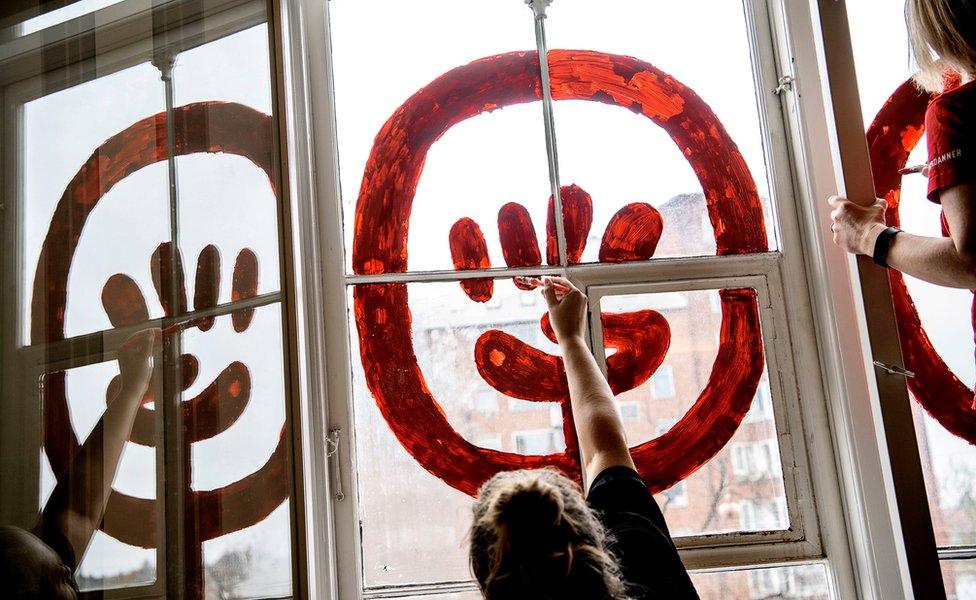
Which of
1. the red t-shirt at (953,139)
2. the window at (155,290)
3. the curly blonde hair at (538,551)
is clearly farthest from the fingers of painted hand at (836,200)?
the window at (155,290)

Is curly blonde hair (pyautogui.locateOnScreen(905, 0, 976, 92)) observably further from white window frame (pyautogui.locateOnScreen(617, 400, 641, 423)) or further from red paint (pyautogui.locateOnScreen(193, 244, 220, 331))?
red paint (pyautogui.locateOnScreen(193, 244, 220, 331))

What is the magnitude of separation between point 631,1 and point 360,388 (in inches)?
41.6

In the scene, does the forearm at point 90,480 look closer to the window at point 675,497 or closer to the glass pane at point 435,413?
the glass pane at point 435,413

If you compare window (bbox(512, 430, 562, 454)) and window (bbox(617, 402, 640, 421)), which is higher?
window (bbox(617, 402, 640, 421))

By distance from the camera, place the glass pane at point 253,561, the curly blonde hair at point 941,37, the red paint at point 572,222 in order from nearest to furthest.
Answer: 1. the glass pane at point 253,561
2. the curly blonde hair at point 941,37
3. the red paint at point 572,222

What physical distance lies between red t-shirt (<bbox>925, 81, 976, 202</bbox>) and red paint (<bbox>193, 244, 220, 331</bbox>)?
3.85 ft

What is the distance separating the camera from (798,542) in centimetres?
154

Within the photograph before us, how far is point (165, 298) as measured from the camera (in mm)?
908

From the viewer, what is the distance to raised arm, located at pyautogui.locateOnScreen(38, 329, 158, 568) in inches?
25.5

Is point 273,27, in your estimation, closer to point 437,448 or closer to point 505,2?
point 505,2

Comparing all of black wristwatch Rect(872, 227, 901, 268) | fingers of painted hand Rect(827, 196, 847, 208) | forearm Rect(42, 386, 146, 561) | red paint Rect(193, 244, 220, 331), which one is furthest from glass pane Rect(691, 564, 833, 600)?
forearm Rect(42, 386, 146, 561)

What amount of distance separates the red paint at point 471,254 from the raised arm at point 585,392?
0.44ft

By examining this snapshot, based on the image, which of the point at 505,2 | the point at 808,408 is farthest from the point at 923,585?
the point at 505,2

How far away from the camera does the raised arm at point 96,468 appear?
2.13 ft
